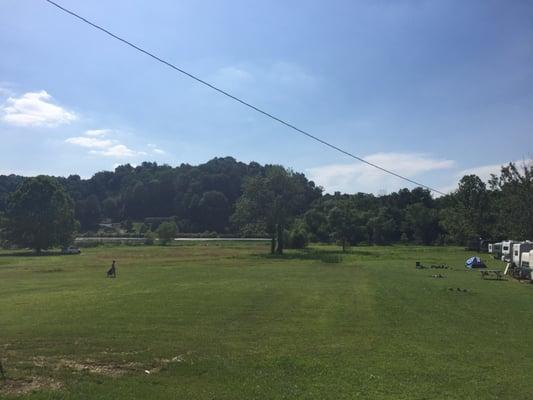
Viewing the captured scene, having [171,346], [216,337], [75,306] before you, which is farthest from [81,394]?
[75,306]

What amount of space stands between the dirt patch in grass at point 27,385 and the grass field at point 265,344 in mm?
27

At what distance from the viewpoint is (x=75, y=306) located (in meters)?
25.0

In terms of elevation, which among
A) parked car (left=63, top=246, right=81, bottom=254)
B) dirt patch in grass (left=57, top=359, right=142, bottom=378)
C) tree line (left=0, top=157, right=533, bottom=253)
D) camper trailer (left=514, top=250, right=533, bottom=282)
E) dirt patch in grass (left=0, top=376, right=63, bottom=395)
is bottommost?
parked car (left=63, top=246, right=81, bottom=254)

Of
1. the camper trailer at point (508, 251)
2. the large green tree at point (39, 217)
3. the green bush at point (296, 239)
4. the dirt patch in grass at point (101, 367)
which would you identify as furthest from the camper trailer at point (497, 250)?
the large green tree at point (39, 217)

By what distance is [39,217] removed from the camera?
105 meters

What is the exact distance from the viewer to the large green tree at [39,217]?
10494 cm

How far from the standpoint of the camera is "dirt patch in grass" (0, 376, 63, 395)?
10977 mm

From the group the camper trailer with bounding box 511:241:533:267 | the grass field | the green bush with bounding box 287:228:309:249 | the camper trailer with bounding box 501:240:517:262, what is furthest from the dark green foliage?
the grass field

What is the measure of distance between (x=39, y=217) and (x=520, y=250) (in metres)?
91.8

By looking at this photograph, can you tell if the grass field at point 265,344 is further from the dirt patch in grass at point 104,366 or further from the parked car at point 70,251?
the parked car at point 70,251

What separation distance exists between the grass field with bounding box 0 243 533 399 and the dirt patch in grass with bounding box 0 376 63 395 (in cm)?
3

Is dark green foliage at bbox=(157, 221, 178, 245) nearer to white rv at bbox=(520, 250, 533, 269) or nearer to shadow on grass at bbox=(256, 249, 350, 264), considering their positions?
shadow on grass at bbox=(256, 249, 350, 264)

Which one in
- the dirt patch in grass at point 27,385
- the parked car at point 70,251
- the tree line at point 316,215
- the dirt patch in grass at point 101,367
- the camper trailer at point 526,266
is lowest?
the parked car at point 70,251

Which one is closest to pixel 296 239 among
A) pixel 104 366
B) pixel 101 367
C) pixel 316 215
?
pixel 316 215
